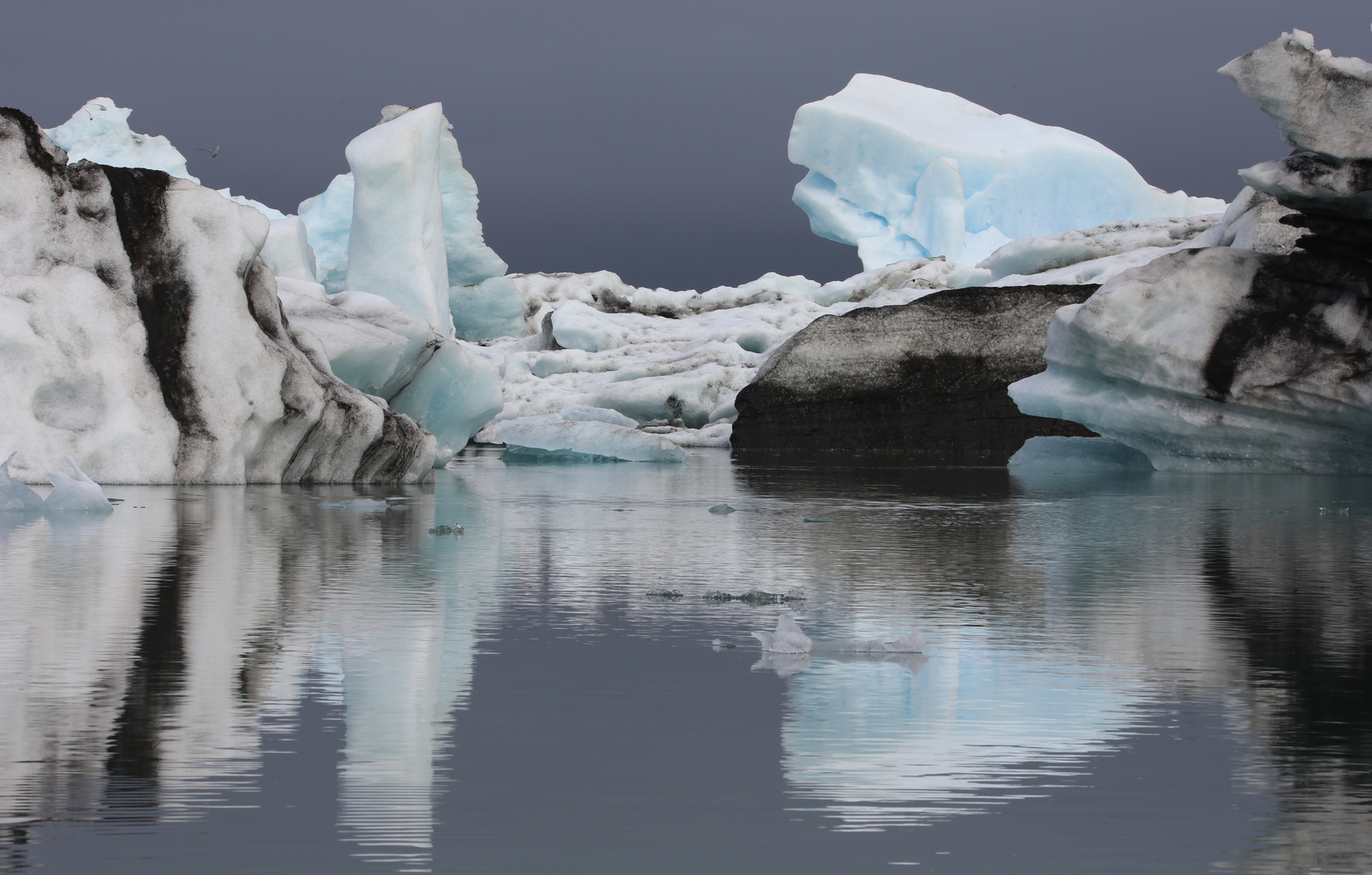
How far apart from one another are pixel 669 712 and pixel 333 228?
2891 cm

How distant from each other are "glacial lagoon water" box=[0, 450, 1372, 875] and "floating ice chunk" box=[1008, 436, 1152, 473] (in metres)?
8.66

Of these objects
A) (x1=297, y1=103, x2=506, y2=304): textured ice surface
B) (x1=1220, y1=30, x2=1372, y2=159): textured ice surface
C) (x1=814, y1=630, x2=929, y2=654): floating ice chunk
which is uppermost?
(x1=297, y1=103, x2=506, y2=304): textured ice surface

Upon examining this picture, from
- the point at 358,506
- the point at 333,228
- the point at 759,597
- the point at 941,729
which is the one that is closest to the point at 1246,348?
the point at 358,506

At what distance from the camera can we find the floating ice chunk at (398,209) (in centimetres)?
1864

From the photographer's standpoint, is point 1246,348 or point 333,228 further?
point 333,228

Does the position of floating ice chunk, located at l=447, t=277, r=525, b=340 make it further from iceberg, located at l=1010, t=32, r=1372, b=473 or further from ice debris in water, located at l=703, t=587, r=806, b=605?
ice debris in water, located at l=703, t=587, r=806, b=605

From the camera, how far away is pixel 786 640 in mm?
2906

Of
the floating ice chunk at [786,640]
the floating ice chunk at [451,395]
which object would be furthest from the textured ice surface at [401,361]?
the floating ice chunk at [786,640]

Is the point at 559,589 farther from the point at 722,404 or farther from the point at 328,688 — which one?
the point at 722,404

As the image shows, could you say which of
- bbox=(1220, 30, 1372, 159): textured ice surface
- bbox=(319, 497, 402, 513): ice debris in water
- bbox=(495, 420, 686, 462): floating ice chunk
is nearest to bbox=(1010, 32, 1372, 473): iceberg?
bbox=(1220, 30, 1372, 159): textured ice surface

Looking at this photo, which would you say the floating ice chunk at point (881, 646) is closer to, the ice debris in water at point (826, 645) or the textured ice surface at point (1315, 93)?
the ice debris in water at point (826, 645)

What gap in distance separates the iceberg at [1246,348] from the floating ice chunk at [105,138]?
817 inches

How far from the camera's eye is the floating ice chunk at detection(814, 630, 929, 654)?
114 inches

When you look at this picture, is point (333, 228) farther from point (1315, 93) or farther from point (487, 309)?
point (1315, 93)
